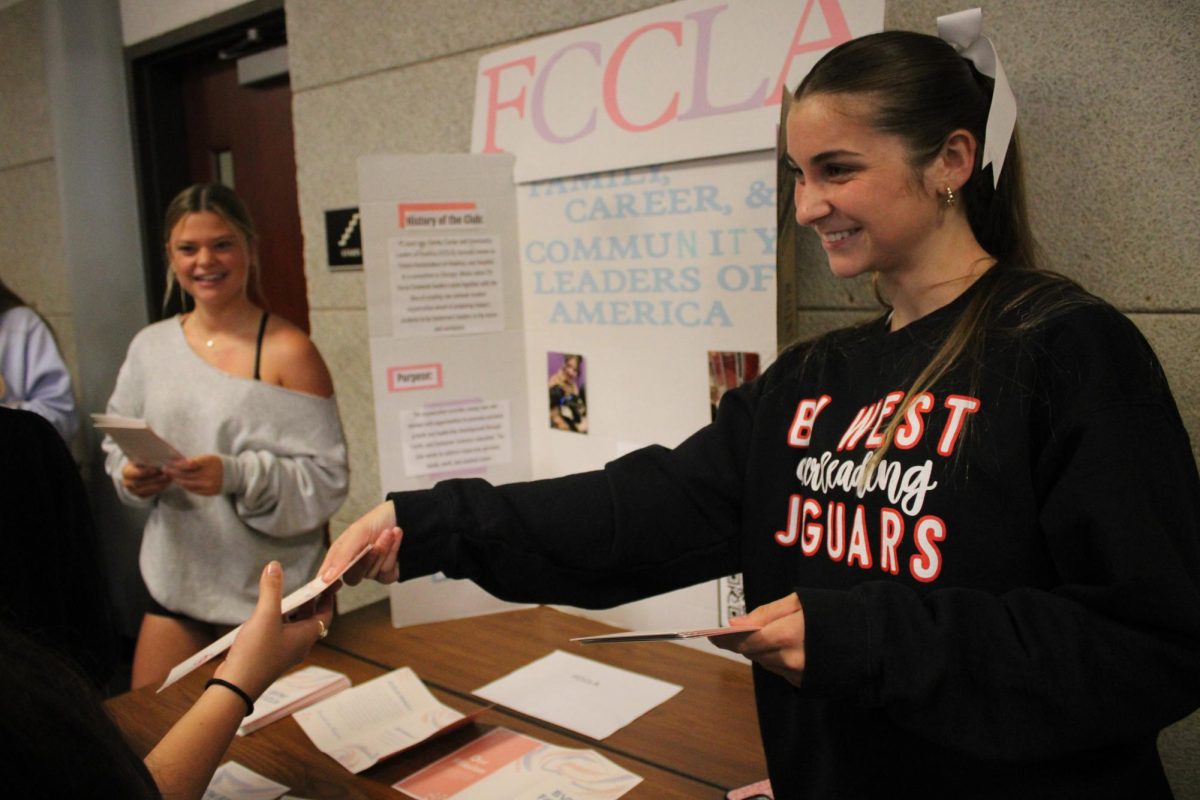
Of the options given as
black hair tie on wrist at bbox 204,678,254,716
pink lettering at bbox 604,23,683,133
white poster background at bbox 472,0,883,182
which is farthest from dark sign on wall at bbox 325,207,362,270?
black hair tie on wrist at bbox 204,678,254,716

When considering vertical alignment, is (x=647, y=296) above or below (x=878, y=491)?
above

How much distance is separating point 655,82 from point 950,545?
1096mm

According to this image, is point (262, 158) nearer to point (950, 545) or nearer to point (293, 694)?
point (293, 694)

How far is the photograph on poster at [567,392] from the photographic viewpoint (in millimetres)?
1832

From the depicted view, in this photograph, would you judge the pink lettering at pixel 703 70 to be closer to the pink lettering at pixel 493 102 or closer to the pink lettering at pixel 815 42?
the pink lettering at pixel 815 42

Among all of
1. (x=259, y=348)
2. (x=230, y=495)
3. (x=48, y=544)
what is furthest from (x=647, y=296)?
(x=48, y=544)

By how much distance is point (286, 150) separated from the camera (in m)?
2.82

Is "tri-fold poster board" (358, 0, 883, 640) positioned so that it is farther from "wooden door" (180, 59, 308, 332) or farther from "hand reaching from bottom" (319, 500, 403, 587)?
"wooden door" (180, 59, 308, 332)

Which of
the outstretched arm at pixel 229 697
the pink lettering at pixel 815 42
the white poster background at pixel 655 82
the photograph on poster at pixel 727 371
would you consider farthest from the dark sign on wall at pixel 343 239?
the outstretched arm at pixel 229 697

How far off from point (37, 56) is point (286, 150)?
1192mm

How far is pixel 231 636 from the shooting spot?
3.17ft

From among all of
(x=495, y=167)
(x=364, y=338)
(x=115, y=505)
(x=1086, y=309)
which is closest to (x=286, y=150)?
(x=364, y=338)

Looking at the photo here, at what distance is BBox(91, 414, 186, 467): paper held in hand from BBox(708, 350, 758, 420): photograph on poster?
1003mm

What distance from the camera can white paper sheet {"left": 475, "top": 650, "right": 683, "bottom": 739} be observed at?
1.37 metres
